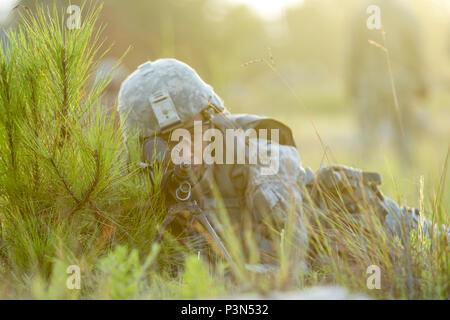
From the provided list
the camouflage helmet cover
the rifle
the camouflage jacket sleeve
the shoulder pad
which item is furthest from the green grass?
the shoulder pad

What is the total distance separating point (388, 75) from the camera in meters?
12.1

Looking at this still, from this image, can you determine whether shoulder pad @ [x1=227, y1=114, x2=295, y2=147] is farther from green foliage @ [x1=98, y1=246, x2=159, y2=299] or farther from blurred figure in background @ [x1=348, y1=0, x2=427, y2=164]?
A: blurred figure in background @ [x1=348, y1=0, x2=427, y2=164]

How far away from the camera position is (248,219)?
2527mm

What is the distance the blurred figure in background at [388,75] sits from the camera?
39.6 ft

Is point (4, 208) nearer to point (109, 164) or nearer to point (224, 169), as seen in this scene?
point (109, 164)

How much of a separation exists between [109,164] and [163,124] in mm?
569

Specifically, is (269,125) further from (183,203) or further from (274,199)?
(183,203)

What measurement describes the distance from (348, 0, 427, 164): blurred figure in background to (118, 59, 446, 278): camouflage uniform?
980cm

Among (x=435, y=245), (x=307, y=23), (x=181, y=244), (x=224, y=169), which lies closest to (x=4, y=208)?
(x=181, y=244)

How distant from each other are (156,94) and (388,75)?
429 inches

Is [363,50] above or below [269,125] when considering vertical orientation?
above

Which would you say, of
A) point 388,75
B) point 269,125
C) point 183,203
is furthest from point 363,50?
point 183,203

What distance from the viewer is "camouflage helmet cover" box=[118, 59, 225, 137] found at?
2.58 metres

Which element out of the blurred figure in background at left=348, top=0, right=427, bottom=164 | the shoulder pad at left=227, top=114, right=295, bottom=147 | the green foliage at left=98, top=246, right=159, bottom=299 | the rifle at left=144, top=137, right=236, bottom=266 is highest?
the blurred figure in background at left=348, top=0, right=427, bottom=164
